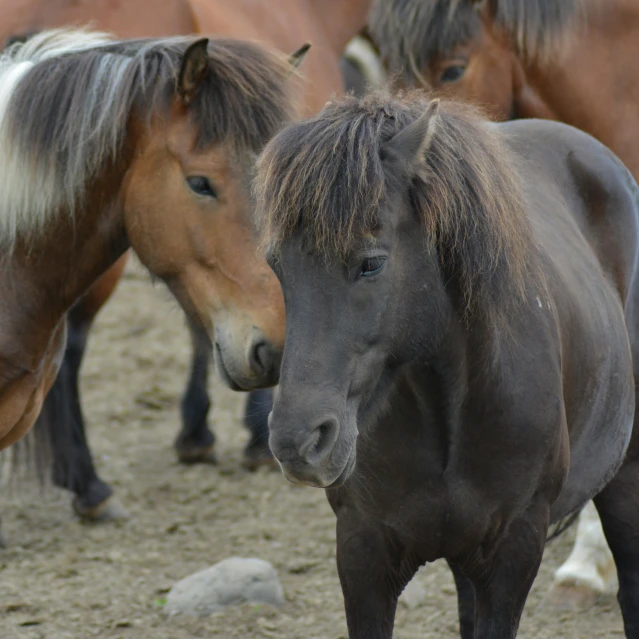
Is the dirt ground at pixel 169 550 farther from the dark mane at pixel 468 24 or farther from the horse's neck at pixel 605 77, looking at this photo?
the horse's neck at pixel 605 77

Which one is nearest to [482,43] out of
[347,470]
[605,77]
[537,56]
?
[537,56]

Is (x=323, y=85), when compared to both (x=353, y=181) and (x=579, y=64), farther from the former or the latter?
(x=353, y=181)

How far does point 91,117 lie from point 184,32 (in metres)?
1.36

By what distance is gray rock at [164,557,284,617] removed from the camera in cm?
391

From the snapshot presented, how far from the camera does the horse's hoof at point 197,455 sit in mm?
5754

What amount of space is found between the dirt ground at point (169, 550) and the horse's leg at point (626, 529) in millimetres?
448

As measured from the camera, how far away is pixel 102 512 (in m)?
4.98

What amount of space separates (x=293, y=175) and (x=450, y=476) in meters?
0.79

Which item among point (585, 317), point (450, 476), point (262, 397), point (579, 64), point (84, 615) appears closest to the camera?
point (450, 476)

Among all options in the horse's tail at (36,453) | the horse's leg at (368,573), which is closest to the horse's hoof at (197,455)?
the horse's tail at (36,453)

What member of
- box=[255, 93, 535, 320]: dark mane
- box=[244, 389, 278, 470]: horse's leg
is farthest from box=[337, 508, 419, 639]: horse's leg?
box=[244, 389, 278, 470]: horse's leg

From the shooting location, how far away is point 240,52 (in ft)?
11.3

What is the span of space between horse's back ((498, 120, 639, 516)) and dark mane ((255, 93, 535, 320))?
0.38 m

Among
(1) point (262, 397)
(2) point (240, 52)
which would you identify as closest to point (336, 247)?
(2) point (240, 52)
